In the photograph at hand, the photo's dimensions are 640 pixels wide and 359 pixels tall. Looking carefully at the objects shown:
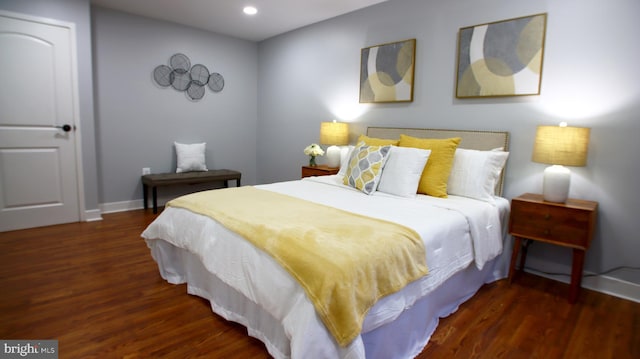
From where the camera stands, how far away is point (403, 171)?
2.62m

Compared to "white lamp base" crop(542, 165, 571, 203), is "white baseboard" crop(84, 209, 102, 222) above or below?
below

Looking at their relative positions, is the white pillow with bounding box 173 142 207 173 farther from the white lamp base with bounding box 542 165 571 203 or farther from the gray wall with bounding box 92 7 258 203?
the white lamp base with bounding box 542 165 571 203

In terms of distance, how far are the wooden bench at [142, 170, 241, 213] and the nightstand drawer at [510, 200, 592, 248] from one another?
346 centimetres

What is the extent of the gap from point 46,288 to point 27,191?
5.95 ft

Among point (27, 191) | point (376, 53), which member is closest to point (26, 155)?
point (27, 191)

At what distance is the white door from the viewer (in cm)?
337

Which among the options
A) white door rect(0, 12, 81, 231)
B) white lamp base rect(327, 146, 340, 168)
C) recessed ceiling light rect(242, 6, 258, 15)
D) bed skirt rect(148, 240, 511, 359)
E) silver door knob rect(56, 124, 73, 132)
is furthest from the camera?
white lamp base rect(327, 146, 340, 168)

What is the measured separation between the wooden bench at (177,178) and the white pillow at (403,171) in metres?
2.62

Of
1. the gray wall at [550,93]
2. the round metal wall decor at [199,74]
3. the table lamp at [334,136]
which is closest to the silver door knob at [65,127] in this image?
the round metal wall decor at [199,74]

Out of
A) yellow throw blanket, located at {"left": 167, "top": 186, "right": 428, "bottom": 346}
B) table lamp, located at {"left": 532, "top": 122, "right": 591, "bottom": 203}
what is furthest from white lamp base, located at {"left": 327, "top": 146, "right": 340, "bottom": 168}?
table lamp, located at {"left": 532, "top": 122, "right": 591, "bottom": 203}

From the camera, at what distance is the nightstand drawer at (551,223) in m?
2.21

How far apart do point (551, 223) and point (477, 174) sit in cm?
57

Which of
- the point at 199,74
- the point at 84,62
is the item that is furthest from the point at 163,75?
the point at 84,62

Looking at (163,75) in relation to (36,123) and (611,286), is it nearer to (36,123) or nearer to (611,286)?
(36,123)
